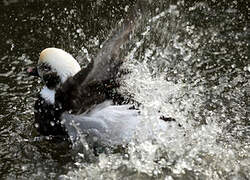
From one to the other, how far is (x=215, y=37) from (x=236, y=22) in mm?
327

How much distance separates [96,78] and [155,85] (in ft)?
3.11

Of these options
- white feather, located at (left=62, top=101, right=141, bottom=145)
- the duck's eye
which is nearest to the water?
white feather, located at (left=62, top=101, right=141, bottom=145)

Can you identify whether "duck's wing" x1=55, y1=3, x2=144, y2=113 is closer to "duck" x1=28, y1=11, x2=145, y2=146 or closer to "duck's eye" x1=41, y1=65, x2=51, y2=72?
"duck" x1=28, y1=11, x2=145, y2=146

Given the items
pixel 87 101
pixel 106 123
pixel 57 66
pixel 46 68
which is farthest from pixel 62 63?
pixel 106 123

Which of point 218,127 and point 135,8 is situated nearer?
point 135,8

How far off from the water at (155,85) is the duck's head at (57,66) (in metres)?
0.36

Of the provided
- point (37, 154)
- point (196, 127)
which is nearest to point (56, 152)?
point (37, 154)

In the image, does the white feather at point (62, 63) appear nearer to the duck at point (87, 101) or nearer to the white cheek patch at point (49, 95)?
the duck at point (87, 101)

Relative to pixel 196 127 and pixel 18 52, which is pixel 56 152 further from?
pixel 18 52

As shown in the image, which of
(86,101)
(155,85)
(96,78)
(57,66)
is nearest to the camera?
(96,78)

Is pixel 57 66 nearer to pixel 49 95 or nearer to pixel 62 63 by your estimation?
pixel 62 63

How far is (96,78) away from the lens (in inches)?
124

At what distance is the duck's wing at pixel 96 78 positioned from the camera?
3086mm

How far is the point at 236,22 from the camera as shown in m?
4.93
